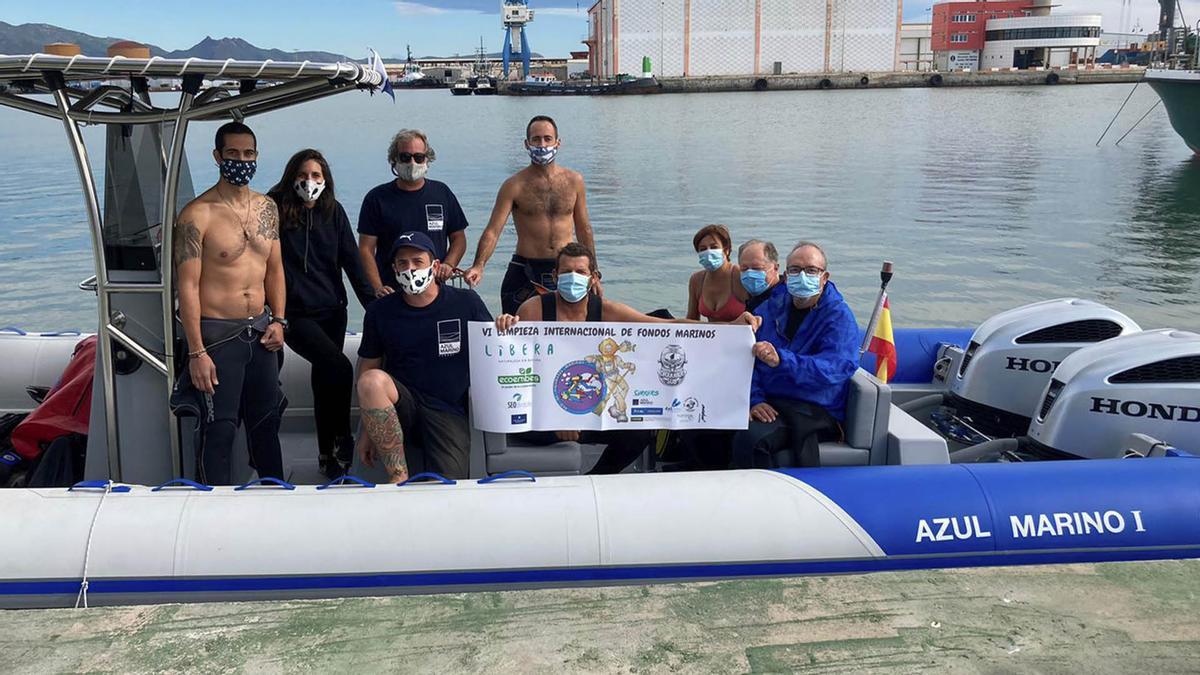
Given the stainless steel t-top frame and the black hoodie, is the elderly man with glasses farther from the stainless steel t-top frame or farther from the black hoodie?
the stainless steel t-top frame

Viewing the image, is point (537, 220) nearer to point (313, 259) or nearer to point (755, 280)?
point (313, 259)

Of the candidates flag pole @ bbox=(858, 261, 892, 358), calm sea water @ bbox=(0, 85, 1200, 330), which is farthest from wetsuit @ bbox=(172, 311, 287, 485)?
calm sea water @ bbox=(0, 85, 1200, 330)

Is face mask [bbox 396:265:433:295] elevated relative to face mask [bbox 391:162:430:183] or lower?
lower

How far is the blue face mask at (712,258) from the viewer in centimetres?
524

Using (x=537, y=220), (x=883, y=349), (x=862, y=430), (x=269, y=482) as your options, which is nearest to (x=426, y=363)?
(x=269, y=482)

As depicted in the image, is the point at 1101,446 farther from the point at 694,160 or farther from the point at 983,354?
the point at 694,160

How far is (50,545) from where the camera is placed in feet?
12.5

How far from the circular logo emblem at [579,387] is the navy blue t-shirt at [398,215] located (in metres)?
1.40

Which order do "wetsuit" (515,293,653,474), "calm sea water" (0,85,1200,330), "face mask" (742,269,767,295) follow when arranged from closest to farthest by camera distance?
"wetsuit" (515,293,653,474) → "face mask" (742,269,767,295) → "calm sea water" (0,85,1200,330)

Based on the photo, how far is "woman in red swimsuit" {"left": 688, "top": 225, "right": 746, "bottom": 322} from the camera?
5.26m

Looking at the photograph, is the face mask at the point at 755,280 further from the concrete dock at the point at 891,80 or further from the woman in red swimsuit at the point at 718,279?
the concrete dock at the point at 891,80

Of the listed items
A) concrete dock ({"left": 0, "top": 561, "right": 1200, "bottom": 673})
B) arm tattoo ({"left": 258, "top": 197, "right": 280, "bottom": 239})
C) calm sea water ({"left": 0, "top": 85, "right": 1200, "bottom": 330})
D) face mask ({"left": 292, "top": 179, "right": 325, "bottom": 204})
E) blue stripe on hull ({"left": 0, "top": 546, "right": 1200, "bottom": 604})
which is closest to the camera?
concrete dock ({"left": 0, "top": 561, "right": 1200, "bottom": 673})

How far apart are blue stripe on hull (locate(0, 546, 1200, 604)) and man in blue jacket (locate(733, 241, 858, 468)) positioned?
1.77ft

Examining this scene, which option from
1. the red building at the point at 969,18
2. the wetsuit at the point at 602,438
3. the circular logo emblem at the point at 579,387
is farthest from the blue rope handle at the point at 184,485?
the red building at the point at 969,18
